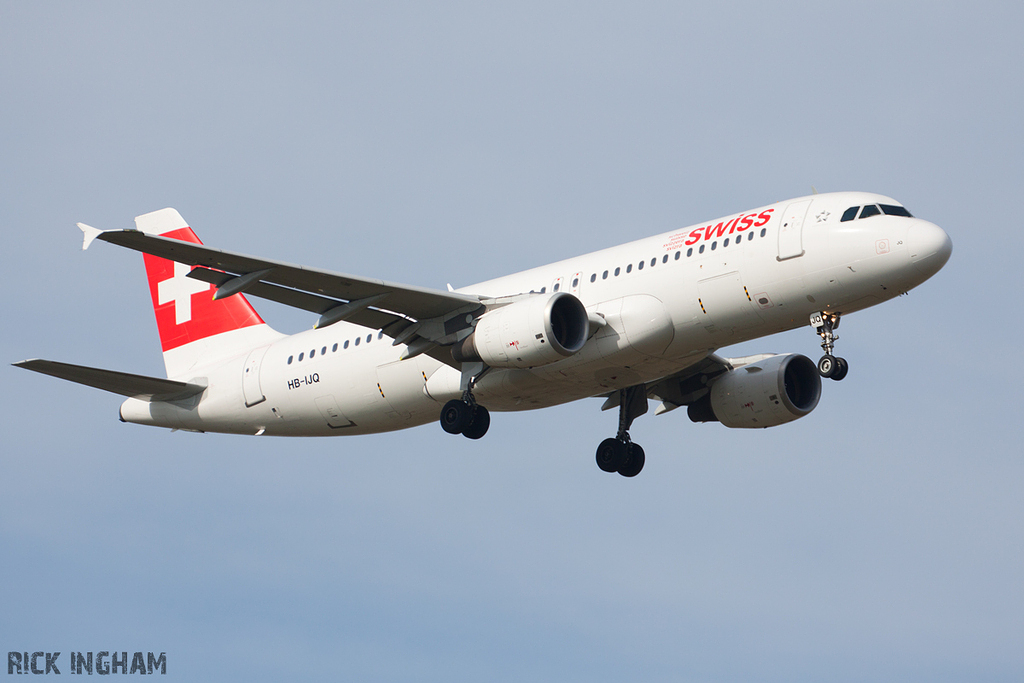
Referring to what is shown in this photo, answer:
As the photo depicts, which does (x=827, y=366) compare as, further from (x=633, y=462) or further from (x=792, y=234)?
(x=633, y=462)

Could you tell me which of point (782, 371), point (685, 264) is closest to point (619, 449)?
point (782, 371)

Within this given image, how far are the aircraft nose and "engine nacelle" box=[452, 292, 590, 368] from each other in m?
7.49

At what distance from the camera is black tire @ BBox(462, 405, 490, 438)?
1268 inches

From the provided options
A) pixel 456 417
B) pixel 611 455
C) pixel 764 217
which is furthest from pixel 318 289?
pixel 764 217

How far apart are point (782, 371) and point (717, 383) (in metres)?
1.92

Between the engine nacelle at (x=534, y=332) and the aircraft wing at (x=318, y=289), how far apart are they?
1.71 meters

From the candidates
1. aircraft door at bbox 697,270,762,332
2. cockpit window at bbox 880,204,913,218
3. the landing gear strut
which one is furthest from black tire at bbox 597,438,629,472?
cockpit window at bbox 880,204,913,218

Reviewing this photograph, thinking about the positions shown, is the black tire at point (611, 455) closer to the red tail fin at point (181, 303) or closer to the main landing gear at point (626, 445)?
the main landing gear at point (626, 445)

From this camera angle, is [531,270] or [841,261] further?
[531,270]

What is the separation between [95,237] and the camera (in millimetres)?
28094

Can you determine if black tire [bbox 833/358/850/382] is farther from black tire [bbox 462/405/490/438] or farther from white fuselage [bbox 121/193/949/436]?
black tire [bbox 462/405/490/438]

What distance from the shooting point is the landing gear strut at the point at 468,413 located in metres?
32.2

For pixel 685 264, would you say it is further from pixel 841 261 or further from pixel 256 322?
pixel 256 322

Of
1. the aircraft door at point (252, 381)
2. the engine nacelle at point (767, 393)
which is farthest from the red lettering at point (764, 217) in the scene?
the aircraft door at point (252, 381)
